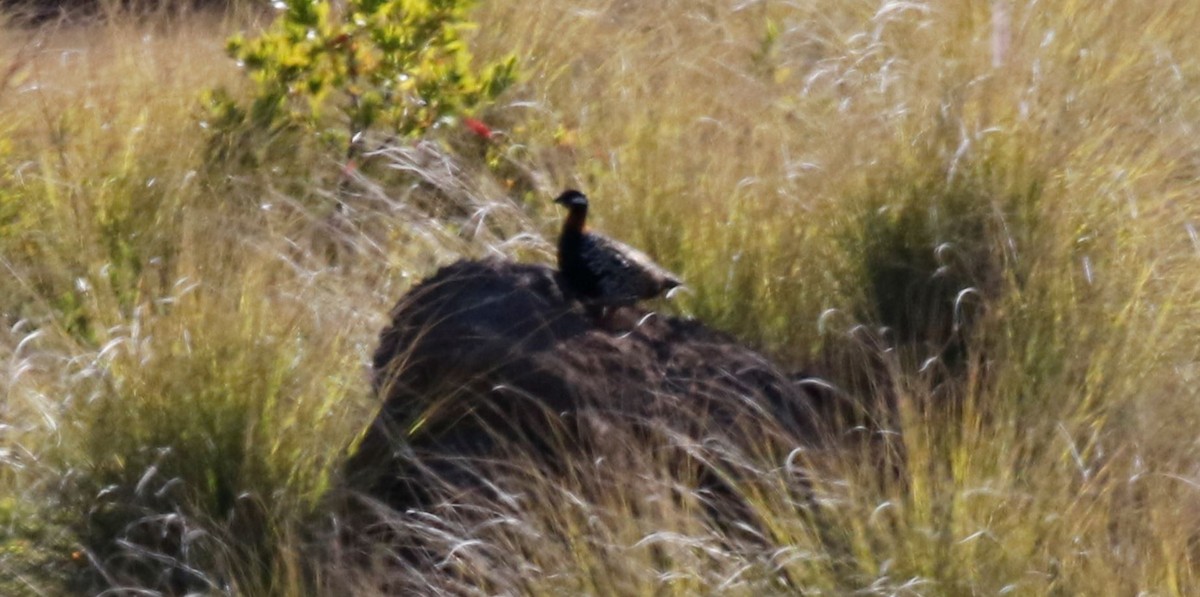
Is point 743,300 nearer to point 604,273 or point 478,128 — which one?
point 604,273

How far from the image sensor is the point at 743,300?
535 cm

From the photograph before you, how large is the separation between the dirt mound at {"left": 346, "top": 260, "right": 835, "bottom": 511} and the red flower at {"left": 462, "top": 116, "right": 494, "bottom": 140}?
6.39ft

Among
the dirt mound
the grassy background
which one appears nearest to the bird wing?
the dirt mound

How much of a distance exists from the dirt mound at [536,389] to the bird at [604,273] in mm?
99

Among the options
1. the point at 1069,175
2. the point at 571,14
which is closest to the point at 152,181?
the point at 571,14

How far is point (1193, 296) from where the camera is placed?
5000mm

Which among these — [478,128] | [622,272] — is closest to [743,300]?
[622,272]

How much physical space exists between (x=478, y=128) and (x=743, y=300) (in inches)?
67.1

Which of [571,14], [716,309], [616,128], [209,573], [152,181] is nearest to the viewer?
[209,573]

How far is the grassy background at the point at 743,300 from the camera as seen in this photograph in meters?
3.89

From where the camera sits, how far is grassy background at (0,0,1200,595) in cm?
389

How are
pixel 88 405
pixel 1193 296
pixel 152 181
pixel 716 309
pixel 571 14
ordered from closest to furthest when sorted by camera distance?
pixel 88 405, pixel 1193 296, pixel 716 309, pixel 152 181, pixel 571 14

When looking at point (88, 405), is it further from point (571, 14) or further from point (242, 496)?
point (571, 14)

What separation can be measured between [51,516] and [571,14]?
4.36 meters
